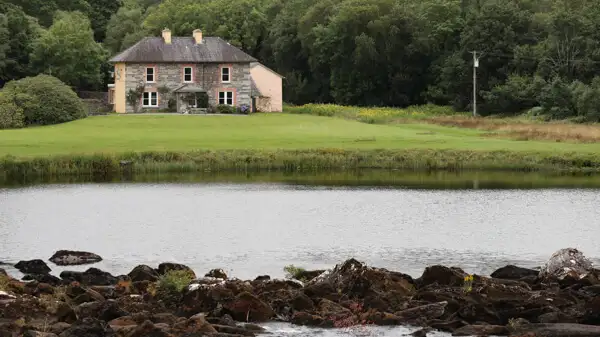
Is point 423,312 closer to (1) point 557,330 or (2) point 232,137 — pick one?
(1) point 557,330

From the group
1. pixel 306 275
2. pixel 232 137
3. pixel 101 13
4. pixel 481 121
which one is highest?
pixel 101 13

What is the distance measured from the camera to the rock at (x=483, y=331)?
80.0ft

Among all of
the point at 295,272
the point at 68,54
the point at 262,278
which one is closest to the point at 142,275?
the point at 262,278

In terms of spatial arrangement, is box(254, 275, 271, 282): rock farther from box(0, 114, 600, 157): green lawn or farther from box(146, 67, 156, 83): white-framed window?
box(146, 67, 156, 83): white-framed window

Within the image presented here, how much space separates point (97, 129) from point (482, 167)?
2964 centimetres

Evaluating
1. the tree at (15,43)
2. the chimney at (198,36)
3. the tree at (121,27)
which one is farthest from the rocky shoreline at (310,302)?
the tree at (121,27)

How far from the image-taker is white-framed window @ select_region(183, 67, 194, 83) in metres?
104

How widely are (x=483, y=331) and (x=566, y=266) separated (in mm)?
5097

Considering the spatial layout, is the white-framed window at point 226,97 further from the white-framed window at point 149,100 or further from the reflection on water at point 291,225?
the reflection on water at point 291,225

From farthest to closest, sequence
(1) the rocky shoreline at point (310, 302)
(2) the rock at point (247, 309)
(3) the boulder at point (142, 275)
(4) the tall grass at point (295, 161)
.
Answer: (4) the tall grass at point (295, 161), (3) the boulder at point (142, 275), (2) the rock at point (247, 309), (1) the rocky shoreline at point (310, 302)

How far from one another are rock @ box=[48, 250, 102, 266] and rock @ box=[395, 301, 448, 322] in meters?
11.2

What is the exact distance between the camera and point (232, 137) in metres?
75.4

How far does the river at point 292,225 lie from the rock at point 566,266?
3.41 meters

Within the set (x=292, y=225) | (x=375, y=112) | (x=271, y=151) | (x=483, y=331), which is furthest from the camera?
(x=375, y=112)
